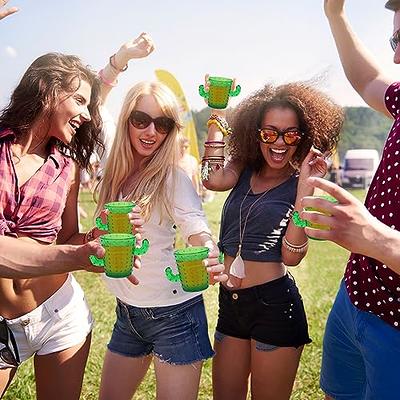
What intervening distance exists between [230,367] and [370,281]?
1.02m

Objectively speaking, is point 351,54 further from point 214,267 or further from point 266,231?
point 214,267

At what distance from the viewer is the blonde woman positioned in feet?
8.41

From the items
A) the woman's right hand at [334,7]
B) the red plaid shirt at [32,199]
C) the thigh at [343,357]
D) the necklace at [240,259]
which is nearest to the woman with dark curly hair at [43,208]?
the red plaid shirt at [32,199]

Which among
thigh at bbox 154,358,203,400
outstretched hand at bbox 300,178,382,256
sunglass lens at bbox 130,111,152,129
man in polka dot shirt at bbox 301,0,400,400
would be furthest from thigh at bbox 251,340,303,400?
outstretched hand at bbox 300,178,382,256

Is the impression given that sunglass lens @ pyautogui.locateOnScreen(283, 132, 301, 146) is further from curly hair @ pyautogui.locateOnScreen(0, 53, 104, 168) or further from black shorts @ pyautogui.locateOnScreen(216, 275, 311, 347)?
curly hair @ pyautogui.locateOnScreen(0, 53, 104, 168)

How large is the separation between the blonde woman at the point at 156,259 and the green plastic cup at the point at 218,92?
180mm

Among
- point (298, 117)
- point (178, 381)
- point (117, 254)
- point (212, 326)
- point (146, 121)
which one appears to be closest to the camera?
point (117, 254)

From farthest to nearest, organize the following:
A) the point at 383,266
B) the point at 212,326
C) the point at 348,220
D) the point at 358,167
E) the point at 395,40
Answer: the point at 358,167 < the point at 212,326 < the point at 395,40 < the point at 383,266 < the point at 348,220

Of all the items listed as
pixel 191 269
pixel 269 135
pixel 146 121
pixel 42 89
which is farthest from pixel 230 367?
pixel 42 89

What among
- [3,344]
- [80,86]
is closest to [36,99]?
[80,86]

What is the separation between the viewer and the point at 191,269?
7.69 ft

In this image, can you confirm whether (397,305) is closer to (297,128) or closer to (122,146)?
(297,128)

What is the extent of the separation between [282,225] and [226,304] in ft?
Result: 1.60

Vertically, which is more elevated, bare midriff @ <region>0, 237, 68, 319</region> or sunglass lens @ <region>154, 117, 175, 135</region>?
sunglass lens @ <region>154, 117, 175, 135</region>
